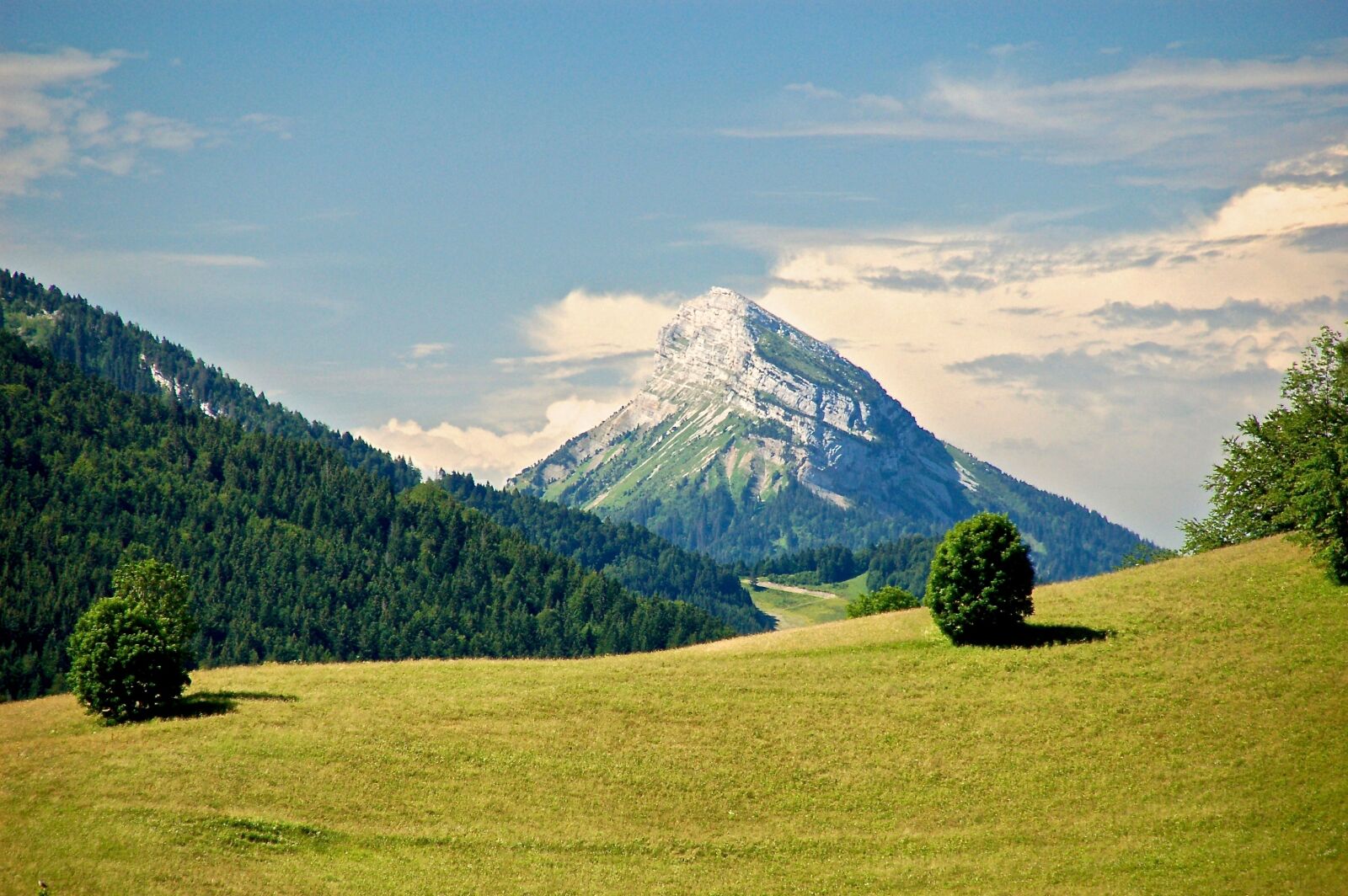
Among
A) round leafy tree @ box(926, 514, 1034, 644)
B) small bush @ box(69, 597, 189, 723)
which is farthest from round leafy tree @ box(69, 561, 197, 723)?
round leafy tree @ box(926, 514, 1034, 644)

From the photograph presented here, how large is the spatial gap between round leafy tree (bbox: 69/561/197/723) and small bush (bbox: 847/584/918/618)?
82620 millimetres

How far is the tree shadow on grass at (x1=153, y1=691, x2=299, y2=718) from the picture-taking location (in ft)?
244

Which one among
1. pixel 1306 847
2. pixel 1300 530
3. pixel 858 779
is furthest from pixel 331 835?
pixel 1300 530

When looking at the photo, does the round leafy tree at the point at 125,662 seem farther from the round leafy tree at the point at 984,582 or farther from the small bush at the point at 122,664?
the round leafy tree at the point at 984,582

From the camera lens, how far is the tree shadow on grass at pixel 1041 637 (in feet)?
290

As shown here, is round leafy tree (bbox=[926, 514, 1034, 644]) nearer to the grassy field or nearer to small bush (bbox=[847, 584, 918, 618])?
the grassy field

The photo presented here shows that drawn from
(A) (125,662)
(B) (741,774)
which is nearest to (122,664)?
(A) (125,662)

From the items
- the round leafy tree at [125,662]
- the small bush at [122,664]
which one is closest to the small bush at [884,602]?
the round leafy tree at [125,662]

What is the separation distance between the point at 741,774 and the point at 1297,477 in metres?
57.0

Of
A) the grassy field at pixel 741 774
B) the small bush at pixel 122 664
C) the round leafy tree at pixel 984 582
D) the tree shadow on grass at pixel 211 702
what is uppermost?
the round leafy tree at pixel 984 582

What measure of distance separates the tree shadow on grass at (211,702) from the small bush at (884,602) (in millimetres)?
76271

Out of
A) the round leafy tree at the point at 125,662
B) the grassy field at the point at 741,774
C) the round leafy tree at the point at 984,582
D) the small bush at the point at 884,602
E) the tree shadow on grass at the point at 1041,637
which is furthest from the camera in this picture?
the small bush at the point at 884,602

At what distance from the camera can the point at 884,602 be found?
143250 mm

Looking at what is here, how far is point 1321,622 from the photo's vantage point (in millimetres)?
84875
